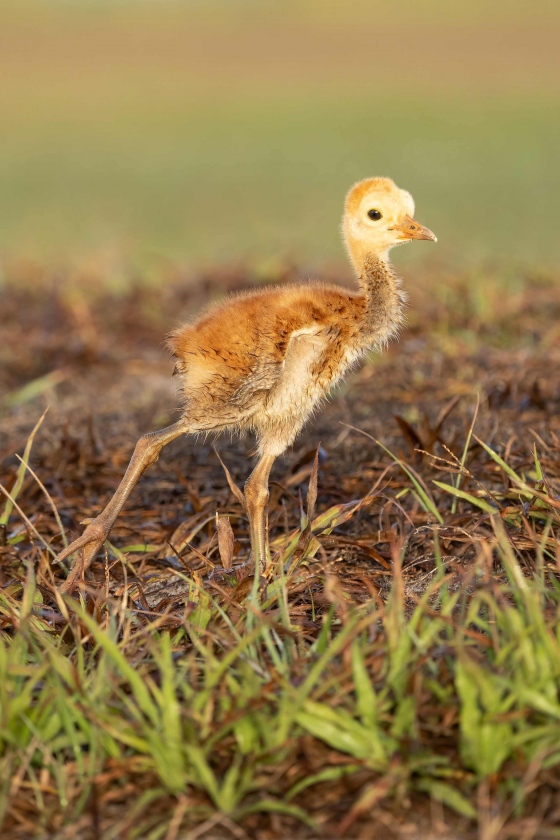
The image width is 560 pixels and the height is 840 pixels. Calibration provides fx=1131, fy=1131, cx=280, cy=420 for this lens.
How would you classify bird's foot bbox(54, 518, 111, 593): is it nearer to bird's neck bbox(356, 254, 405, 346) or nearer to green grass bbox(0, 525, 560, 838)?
green grass bbox(0, 525, 560, 838)

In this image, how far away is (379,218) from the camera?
10.9 ft

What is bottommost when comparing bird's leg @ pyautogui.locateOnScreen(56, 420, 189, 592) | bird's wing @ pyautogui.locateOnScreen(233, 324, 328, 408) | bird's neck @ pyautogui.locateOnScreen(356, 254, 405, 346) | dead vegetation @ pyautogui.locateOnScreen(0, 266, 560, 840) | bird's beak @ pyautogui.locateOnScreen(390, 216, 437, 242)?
dead vegetation @ pyautogui.locateOnScreen(0, 266, 560, 840)

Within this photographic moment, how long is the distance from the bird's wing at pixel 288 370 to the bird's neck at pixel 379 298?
0.59ft

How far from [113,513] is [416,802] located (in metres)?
1.33

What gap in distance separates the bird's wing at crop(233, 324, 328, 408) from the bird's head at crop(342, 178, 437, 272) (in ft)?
1.32

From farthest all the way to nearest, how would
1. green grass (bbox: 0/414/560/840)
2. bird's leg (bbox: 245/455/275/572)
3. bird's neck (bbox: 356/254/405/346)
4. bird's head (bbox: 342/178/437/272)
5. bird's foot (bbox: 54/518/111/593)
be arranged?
bird's head (bbox: 342/178/437/272), bird's neck (bbox: 356/254/405/346), bird's leg (bbox: 245/455/275/572), bird's foot (bbox: 54/518/111/593), green grass (bbox: 0/414/560/840)

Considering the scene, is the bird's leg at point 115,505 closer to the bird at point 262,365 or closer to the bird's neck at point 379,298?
the bird at point 262,365

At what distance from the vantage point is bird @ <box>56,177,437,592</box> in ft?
9.87

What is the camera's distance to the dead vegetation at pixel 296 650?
1.98 meters

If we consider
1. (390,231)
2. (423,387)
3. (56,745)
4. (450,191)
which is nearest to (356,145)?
(450,191)

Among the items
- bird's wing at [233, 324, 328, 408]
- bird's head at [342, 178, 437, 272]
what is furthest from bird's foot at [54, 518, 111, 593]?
bird's head at [342, 178, 437, 272]

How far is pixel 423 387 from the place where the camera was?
484 centimetres

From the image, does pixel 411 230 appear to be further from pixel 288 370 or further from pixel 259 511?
pixel 259 511

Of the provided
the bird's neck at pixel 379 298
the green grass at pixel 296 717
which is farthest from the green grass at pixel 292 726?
the bird's neck at pixel 379 298
